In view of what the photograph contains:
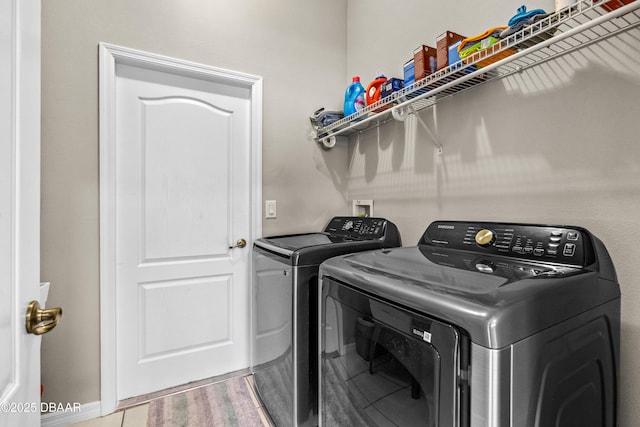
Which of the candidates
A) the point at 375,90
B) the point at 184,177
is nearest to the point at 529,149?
the point at 375,90

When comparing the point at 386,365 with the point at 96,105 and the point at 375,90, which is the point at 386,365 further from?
the point at 96,105

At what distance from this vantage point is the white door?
0.59 m

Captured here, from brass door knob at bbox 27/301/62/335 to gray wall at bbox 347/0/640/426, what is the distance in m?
1.54

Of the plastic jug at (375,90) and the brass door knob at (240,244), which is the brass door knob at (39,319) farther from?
the plastic jug at (375,90)

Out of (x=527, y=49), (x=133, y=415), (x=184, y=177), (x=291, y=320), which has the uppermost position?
(x=527, y=49)

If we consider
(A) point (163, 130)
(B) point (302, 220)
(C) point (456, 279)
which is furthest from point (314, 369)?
(A) point (163, 130)

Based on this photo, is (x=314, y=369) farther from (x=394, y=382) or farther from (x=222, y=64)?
(x=222, y=64)

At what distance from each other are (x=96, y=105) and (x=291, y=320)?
61.6 inches

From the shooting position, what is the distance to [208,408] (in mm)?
1728

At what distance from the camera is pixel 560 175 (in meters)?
1.14

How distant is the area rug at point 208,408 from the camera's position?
5.32 ft

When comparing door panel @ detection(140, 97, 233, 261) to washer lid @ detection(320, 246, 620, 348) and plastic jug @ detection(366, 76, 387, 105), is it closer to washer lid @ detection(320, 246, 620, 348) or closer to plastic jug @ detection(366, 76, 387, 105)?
plastic jug @ detection(366, 76, 387, 105)

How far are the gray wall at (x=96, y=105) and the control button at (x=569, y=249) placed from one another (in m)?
1.57

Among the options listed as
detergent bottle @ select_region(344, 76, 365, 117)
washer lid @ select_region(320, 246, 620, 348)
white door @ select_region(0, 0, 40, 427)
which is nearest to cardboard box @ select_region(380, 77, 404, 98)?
detergent bottle @ select_region(344, 76, 365, 117)
